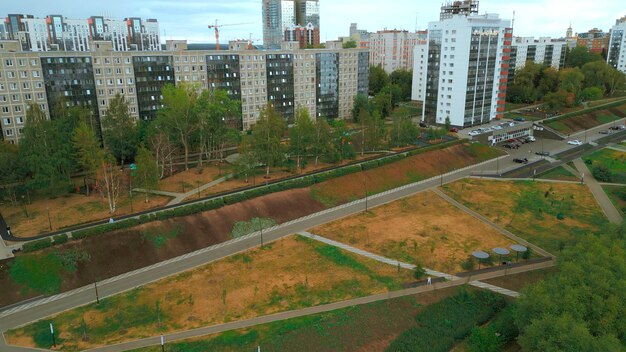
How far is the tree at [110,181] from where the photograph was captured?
5447 centimetres

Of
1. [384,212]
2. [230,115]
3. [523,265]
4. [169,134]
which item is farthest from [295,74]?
[523,265]

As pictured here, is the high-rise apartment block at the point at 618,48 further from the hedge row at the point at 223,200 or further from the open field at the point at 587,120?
the hedge row at the point at 223,200

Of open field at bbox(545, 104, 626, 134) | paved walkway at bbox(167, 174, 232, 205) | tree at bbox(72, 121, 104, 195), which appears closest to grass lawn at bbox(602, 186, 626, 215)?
open field at bbox(545, 104, 626, 134)

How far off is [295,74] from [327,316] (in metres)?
73.3

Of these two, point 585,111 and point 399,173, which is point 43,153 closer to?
point 399,173

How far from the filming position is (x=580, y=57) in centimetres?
17462

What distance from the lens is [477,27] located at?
96.6 metres

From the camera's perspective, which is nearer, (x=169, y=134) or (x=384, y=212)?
(x=384, y=212)

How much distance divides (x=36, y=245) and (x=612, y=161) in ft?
315

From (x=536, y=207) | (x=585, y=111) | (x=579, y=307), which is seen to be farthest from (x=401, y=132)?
(x=585, y=111)

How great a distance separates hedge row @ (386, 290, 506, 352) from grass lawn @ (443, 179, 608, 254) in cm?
1315

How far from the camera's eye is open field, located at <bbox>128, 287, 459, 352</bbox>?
112 ft

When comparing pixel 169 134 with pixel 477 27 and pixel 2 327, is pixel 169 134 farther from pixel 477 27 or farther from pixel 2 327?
pixel 477 27

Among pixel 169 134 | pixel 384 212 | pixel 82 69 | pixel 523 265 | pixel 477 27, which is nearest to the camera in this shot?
pixel 523 265
